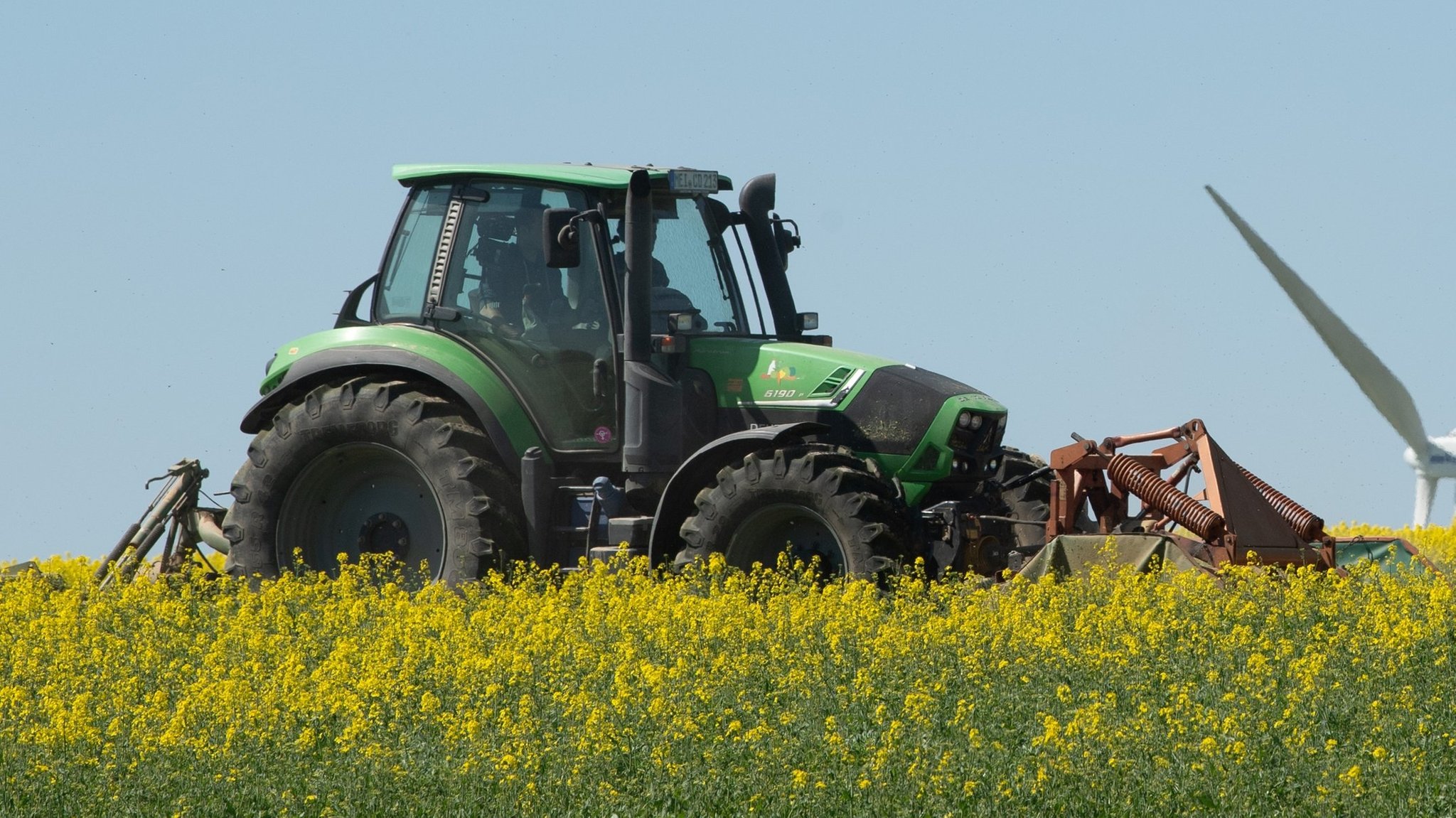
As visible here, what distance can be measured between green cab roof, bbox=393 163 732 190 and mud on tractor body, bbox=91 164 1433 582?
0.6 inches

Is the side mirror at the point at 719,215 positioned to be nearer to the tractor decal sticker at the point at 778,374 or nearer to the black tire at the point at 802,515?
the tractor decal sticker at the point at 778,374

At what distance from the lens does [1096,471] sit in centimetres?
1159

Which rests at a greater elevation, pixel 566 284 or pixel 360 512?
pixel 566 284

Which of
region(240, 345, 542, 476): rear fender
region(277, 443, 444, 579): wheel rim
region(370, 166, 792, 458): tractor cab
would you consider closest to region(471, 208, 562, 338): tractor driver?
region(370, 166, 792, 458): tractor cab

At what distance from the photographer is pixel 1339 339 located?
20188mm

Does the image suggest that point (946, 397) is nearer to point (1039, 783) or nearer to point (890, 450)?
point (890, 450)

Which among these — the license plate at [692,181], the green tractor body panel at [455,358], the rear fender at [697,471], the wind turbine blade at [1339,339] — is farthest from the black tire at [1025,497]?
the wind turbine blade at [1339,339]

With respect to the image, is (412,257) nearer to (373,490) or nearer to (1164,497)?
(373,490)

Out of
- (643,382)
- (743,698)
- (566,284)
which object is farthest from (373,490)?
(743,698)

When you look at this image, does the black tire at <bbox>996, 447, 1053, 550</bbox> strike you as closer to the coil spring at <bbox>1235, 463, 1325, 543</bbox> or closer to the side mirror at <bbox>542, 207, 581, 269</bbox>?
the coil spring at <bbox>1235, 463, 1325, 543</bbox>

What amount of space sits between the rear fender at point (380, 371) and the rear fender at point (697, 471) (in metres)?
0.96

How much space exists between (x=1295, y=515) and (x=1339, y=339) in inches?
361

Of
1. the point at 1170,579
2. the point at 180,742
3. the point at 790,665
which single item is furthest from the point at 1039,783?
the point at 1170,579

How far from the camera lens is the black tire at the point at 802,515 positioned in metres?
10.7
